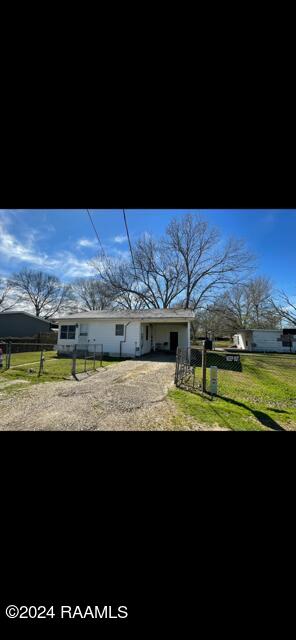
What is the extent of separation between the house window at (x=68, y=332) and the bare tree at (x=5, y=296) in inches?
955

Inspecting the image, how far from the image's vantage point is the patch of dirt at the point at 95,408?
3967 millimetres

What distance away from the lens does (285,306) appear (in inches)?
959

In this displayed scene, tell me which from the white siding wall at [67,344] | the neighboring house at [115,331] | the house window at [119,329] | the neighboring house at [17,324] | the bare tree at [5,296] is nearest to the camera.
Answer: the neighboring house at [115,331]

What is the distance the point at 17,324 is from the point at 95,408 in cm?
2332

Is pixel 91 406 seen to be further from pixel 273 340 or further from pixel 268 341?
pixel 273 340

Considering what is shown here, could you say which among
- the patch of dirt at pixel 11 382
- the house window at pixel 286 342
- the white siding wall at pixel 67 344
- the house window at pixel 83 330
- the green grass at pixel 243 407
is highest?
the house window at pixel 83 330

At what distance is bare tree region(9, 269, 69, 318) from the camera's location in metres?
36.6

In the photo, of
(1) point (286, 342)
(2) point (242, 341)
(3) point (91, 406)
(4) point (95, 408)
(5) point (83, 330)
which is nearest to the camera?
(4) point (95, 408)

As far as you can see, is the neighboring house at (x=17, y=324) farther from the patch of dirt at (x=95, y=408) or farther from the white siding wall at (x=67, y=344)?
the patch of dirt at (x=95, y=408)

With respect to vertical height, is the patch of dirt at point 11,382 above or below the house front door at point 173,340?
below

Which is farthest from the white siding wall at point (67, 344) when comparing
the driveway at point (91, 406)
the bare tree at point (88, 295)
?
the bare tree at point (88, 295)

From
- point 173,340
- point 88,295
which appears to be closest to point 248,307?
point 173,340
